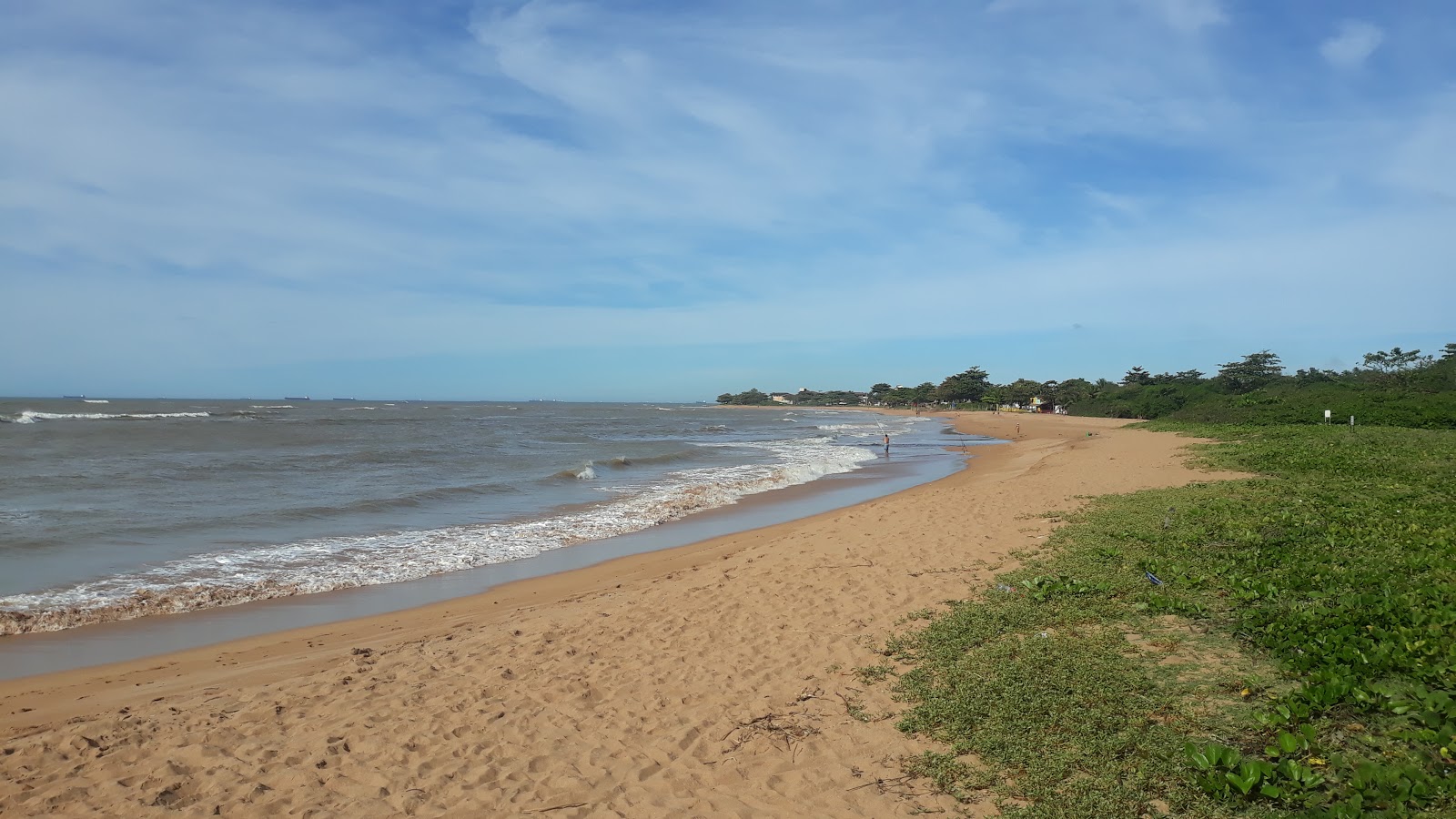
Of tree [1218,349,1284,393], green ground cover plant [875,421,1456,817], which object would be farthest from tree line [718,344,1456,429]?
green ground cover plant [875,421,1456,817]

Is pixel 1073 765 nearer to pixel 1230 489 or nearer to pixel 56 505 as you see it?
pixel 1230 489

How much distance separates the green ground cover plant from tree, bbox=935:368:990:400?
353 ft

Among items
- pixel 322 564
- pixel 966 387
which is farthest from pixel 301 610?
pixel 966 387

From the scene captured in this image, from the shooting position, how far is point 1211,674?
4844 millimetres

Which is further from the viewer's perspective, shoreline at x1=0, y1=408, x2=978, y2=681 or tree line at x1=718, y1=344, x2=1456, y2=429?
tree line at x1=718, y1=344, x2=1456, y2=429

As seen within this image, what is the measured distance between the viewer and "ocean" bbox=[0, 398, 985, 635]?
33.6ft

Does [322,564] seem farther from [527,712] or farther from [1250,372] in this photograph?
[1250,372]

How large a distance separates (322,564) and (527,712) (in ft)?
24.5

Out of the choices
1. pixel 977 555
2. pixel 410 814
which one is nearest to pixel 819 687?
pixel 410 814

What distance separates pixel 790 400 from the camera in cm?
19062

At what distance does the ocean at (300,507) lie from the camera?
10.2 m

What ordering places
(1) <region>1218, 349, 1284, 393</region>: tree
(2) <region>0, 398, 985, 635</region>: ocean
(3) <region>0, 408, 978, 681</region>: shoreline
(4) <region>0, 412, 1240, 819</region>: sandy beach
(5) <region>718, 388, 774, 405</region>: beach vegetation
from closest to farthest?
1. (4) <region>0, 412, 1240, 819</region>: sandy beach
2. (3) <region>0, 408, 978, 681</region>: shoreline
3. (2) <region>0, 398, 985, 635</region>: ocean
4. (1) <region>1218, 349, 1284, 393</region>: tree
5. (5) <region>718, 388, 774, 405</region>: beach vegetation

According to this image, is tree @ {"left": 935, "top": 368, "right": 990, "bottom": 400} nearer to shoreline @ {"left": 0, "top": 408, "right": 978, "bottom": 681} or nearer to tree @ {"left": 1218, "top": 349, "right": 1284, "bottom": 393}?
tree @ {"left": 1218, "top": 349, "right": 1284, "bottom": 393}

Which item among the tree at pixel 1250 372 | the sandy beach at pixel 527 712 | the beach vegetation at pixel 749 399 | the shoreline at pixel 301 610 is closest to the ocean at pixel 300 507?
the shoreline at pixel 301 610
